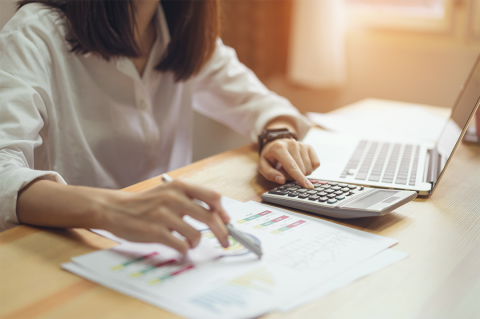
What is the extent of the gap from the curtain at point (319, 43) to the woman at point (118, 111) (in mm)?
1312

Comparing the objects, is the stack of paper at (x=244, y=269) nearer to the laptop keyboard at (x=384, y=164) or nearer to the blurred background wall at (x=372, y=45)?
the laptop keyboard at (x=384, y=164)

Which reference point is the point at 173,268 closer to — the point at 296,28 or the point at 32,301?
the point at 32,301

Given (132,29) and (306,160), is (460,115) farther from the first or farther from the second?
(132,29)

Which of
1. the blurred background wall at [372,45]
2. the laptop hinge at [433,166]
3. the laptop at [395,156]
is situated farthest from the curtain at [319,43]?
the laptop hinge at [433,166]

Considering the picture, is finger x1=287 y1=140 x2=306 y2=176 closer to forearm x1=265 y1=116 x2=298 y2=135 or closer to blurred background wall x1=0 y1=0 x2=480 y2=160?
forearm x1=265 y1=116 x2=298 y2=135

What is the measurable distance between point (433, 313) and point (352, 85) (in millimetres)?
2247

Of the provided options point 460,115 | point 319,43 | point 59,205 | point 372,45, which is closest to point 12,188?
point 59,205

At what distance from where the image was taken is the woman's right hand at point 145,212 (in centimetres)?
50

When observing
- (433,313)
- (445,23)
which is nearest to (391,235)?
(433,313)

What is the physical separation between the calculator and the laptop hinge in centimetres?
11

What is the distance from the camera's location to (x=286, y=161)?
0.79 m

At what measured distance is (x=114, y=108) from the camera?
0.99 m

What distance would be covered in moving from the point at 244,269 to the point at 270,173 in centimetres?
32

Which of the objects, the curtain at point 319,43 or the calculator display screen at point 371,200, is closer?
the calculator display screen at point 371,200
